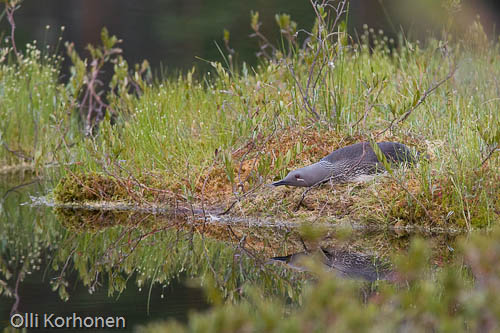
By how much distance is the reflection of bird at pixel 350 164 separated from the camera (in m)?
6.46

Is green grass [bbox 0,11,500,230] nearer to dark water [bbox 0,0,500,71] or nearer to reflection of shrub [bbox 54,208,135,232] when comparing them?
reflection of shrub [bbox 54,208,135,232]

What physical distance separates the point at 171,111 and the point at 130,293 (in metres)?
3.90

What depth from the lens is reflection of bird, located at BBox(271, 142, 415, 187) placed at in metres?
6.46

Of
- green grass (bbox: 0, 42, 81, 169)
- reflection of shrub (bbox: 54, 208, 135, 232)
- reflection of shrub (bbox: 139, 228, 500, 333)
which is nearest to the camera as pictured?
reflection of shrub (bbox: 139, 228, 500, 333)

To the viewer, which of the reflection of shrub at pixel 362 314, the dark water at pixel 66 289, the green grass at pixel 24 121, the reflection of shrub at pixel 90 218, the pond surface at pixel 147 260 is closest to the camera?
the reflection of shrub at pixel 362 314

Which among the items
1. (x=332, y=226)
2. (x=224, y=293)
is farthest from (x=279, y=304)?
(x=332, y=226)

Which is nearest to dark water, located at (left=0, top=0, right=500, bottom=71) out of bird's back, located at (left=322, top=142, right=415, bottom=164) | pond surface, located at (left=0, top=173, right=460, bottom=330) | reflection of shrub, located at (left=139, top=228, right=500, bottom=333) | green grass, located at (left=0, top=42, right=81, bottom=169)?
green grass, located at (left=0, top=42, right=81, bottom=169)

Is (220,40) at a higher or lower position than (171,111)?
lower

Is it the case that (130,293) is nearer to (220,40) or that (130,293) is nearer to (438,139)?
(438,139)

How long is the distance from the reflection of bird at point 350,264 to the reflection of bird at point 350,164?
1056 mm

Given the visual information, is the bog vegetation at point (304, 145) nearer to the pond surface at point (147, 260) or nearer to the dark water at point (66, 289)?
the pond surface at point (147, 260)

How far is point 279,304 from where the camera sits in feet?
13.2

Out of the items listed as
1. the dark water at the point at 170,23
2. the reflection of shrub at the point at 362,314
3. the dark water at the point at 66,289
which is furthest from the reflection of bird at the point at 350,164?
the dark water at the point at 170,23

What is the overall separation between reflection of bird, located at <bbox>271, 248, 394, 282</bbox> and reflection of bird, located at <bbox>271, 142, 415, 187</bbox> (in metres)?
1.06
